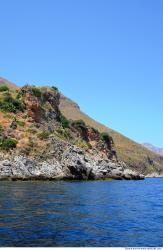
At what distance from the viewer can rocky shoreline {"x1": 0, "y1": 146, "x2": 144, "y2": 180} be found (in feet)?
281

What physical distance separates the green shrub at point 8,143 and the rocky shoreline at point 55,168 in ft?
16.1

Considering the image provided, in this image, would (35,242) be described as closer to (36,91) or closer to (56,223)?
(56,223)

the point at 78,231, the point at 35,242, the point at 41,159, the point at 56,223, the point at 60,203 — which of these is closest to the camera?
the point at 35,242

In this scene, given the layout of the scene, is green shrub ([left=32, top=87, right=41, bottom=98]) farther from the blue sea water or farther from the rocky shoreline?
the blue sea water

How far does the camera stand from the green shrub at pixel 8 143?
94.2 m

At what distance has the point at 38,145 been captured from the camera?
99812 millimetres

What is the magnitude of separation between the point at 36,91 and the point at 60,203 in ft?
260

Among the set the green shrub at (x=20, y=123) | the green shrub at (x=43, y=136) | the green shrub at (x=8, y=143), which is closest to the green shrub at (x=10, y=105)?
the green shrub at (x=20, y=123)

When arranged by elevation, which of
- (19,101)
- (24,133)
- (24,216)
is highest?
(19,101)

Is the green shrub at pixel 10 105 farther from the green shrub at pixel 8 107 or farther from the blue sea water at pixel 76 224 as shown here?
the blue sea water at pixel 76 224

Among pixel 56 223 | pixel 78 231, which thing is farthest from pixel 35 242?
pixel 56 223

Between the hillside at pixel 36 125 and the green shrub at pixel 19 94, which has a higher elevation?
the green shrub at pixel 19 94

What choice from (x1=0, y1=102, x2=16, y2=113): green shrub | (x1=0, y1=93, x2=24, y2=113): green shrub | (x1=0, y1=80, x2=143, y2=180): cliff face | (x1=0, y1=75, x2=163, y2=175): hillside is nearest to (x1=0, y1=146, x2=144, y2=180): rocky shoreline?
(x1=0, y1=80, x2=143, y2=180): cliff face

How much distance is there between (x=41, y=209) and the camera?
125 feet
